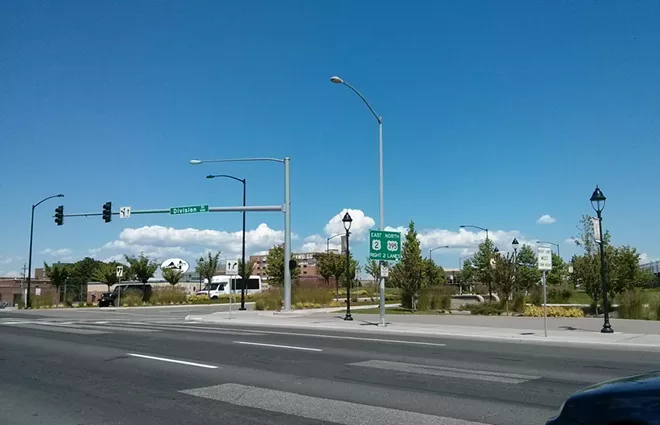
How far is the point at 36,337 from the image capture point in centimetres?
1895

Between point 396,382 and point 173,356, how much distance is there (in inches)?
244

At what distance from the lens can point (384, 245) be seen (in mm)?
24047

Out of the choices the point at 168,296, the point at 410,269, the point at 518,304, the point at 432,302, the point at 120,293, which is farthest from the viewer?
the point at 168,296

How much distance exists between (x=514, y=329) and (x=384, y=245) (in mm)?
6363

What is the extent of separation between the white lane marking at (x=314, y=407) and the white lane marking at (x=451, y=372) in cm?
308

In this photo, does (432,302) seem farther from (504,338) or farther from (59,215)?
(59,215)

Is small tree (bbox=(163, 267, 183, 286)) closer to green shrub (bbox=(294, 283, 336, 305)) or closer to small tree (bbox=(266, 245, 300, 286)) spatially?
small tree (bbox=(266, 245, 300, 286))

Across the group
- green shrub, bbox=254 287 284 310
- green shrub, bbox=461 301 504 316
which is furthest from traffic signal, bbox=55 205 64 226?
green shrub, bbox=461 301 504 316

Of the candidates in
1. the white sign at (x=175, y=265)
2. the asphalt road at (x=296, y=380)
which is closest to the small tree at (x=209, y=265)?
the white sign at (x=175, y=265)

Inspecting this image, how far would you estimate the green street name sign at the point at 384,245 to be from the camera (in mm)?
23766

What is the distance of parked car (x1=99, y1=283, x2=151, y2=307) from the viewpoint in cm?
5225

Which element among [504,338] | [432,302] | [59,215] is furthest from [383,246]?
[59,215]

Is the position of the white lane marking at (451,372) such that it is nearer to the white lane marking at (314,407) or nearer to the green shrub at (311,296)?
the white lane marking at (314,407)

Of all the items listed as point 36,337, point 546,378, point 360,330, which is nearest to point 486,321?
point 360,330
